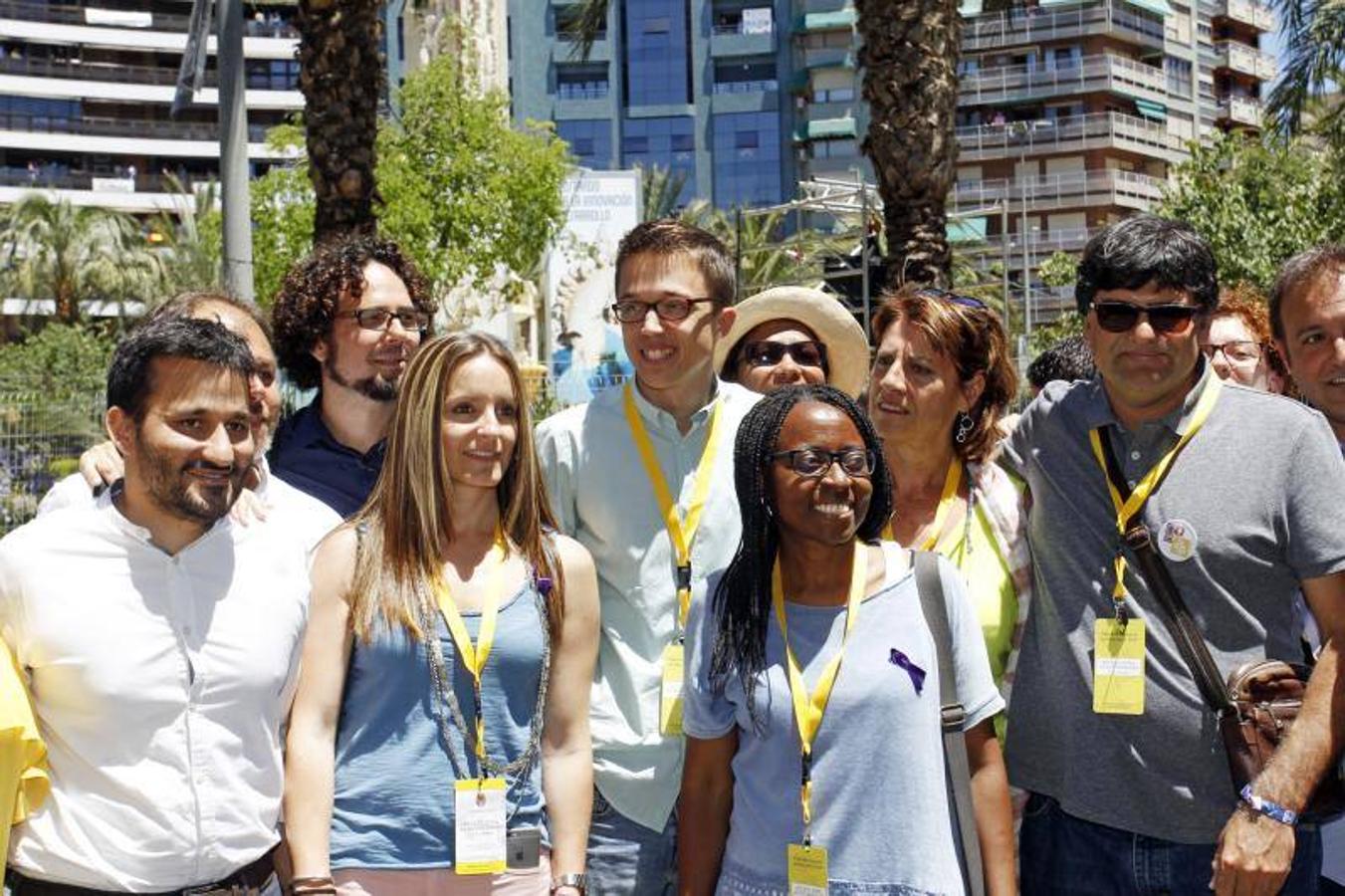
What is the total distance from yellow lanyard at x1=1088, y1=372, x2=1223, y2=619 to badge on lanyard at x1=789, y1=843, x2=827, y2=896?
3.31 ft

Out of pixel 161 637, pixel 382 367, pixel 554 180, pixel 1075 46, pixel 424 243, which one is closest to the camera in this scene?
pixel 161 637

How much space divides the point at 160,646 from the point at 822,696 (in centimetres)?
152

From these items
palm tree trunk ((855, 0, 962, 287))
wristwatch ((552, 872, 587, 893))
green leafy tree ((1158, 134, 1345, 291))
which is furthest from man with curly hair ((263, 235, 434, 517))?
green leafy tree ((1158, 134, 1345, 291))

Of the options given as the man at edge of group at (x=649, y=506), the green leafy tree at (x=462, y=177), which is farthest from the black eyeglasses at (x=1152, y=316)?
the green leafy tree at (x=462, y=177)

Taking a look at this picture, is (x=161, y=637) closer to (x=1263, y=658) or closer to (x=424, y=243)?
(x=1263, y=658)

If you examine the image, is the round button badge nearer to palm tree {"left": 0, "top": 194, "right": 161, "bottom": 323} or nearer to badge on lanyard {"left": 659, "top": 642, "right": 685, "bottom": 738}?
badge on lanyard {"left": 659, "top": 642, "right": 685, "bottom": 738}

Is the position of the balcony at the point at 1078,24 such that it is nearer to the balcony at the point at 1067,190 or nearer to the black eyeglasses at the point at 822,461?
the balcony at the point at 1067,190

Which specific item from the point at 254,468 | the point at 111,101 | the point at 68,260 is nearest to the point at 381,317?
the point at 254,468

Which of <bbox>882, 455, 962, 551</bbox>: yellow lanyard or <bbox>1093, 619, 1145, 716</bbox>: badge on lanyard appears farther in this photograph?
<bbox>882, 455, 962, 551</bbox>: yellow lanyard

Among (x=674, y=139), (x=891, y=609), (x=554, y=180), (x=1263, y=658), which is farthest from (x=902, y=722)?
(x=674, y=139)

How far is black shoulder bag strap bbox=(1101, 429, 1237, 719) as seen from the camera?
12.2ft

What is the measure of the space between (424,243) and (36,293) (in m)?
31.4

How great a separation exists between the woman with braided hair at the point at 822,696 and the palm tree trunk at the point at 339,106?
21.2 feet

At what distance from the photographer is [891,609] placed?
366 cm
